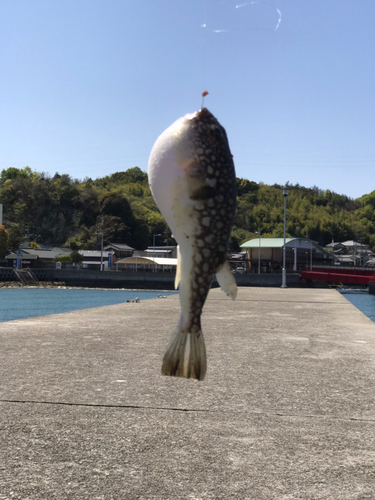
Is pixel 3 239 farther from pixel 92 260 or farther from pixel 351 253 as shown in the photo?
pixel 351 253

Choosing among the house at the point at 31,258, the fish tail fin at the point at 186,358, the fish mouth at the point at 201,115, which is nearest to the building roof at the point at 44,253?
the house at the point at 31,258

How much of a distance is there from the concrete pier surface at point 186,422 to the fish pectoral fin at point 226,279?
15.4 feet

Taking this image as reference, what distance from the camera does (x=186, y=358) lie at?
4.55ft

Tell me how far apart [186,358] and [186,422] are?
6.54m

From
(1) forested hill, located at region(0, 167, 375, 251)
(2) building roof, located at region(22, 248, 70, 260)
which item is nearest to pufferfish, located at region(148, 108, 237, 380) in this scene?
(1) forested hill, located at region(0, 167, 375, 251)

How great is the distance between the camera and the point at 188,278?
4.53 ft

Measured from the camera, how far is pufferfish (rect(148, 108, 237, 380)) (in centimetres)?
118

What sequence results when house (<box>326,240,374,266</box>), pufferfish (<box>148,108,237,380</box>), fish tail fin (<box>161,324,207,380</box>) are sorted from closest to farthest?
pufferfish (<box>148,108,237,380</box>) → fish tail fin (<box>161,324,207,380</box>) → house (<box>326,240,374,266</box>)

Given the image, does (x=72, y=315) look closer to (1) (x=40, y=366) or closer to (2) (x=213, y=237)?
(1) (x=40, y=366)

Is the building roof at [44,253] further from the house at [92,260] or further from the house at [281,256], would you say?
the house at [281,256]

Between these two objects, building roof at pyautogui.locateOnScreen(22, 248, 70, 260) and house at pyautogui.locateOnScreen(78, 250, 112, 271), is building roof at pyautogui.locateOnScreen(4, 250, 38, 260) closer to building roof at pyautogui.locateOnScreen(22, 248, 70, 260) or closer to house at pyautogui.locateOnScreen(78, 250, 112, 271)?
building roof at pyautogui.locateOnScreen(22, 248, 70, 260)

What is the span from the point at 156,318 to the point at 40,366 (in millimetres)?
8422

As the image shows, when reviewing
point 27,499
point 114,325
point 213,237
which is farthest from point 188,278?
point 114,325

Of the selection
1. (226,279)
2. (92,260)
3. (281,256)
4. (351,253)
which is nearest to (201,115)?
(226,279)
